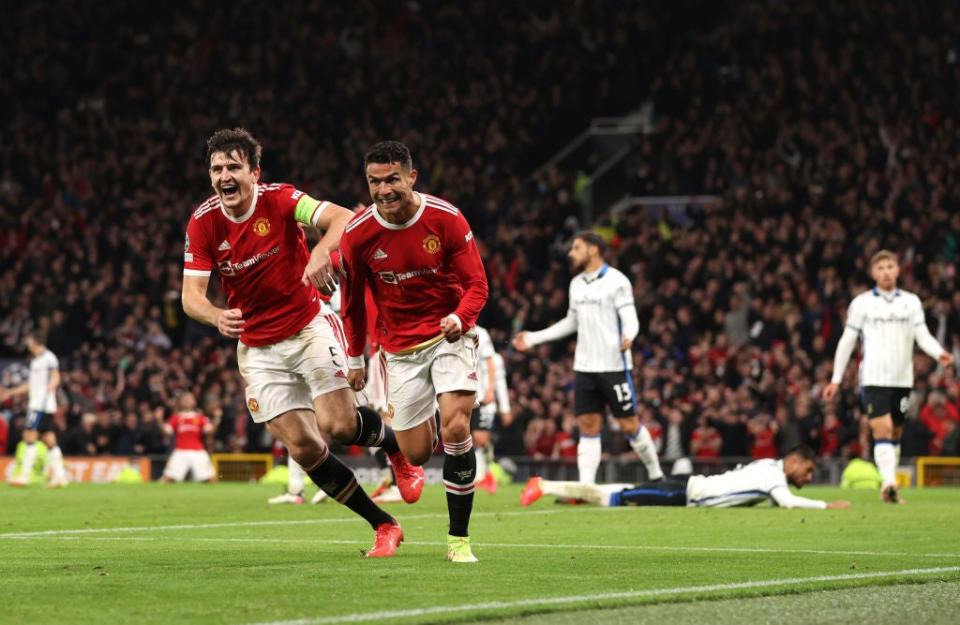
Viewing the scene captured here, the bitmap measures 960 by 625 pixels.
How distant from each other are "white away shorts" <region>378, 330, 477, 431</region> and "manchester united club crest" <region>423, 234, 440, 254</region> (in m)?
0.51

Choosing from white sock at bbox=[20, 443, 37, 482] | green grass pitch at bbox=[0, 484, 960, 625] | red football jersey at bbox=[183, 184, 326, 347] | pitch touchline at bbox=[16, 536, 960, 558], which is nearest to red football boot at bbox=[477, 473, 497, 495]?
green grass pitch at bbox=[0, 484, 960, 625]

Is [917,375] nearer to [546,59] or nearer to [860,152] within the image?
[860,152]

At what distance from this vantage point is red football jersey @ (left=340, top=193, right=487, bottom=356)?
30.1 feet

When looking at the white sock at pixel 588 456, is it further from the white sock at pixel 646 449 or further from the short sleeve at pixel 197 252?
the short sleeve at pixel 197 252

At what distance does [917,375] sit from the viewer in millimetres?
23266

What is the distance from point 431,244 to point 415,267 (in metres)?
0.17

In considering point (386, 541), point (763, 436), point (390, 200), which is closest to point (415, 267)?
point (390, 200)

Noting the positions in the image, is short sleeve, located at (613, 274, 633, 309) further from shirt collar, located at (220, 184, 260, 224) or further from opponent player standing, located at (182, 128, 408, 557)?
shirt collar, located at (220, 184, 260, 224)

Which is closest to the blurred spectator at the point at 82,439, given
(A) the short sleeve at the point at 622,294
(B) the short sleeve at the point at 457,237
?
(A) the short sleeve at the point at 622,294

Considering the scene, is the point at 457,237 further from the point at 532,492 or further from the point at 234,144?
the point at 532,492

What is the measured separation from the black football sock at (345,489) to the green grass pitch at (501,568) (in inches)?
10.6

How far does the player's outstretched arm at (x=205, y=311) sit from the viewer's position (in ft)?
29.3

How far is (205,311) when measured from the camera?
940cm

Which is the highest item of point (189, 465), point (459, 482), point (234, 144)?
point (234, 144)
